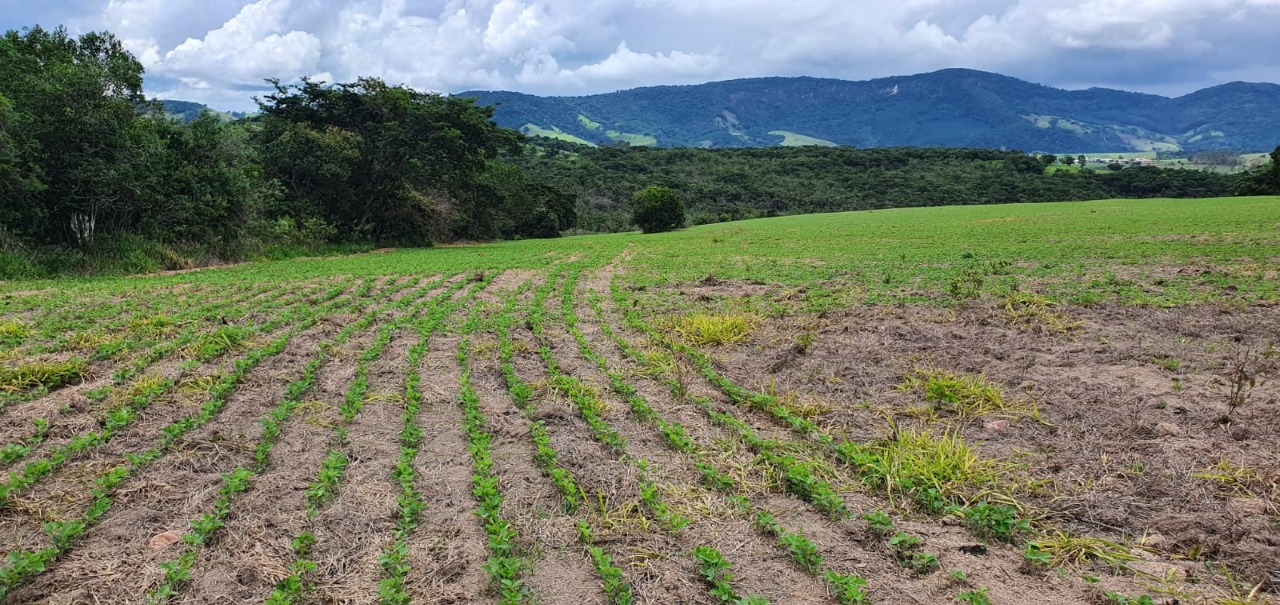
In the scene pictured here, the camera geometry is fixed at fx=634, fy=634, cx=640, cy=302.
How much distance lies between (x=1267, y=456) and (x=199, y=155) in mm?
27176

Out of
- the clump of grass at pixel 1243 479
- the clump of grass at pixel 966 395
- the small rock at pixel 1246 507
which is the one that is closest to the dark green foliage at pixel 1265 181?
the clump of grass at pixel 966 395

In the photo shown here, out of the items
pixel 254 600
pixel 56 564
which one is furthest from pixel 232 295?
pixel 254 600

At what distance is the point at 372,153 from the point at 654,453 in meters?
31.3

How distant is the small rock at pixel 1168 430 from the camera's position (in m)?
5.56

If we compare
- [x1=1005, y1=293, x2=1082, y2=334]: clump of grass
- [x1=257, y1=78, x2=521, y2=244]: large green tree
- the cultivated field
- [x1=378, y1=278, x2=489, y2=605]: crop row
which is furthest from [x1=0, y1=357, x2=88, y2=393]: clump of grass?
[x1=257, y1=78, x2=521, y2=244]: large green tree

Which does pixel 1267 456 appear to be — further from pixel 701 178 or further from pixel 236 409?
pixel 701 178

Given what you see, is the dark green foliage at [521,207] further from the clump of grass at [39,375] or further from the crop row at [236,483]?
the crop row at [236,483]

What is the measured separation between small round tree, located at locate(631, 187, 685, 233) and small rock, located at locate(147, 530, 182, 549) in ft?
168

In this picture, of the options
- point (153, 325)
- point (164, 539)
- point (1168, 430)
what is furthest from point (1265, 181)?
point (164, 539)

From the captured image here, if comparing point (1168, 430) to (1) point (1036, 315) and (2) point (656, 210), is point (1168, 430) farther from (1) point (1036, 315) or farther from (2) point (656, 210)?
(2) point (656, 210)

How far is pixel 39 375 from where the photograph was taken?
23.3 ft

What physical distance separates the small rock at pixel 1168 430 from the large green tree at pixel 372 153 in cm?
3066

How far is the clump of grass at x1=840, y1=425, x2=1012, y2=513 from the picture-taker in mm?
4680

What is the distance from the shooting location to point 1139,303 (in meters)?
10.4
